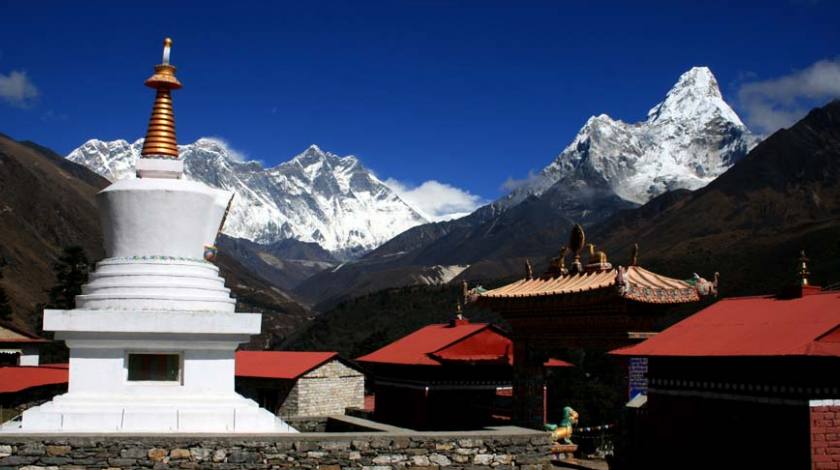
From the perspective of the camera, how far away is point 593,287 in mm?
19781

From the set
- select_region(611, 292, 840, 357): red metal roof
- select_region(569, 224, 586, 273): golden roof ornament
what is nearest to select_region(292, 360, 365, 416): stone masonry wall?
select_region(569, 224, 586, 273): golden roof ornament

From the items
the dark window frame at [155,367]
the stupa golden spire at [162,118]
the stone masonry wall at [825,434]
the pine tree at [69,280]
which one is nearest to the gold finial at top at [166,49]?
the stupa golden spire at [162,118]

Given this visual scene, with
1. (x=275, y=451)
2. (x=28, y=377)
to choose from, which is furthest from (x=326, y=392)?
(x=275, y=451)

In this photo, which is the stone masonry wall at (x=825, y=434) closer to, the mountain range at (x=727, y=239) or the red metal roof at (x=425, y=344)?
the red metal roof at (x=425, y=344)

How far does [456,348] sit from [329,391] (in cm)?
804

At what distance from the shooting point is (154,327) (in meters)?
15.1

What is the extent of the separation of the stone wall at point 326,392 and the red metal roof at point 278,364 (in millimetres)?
287

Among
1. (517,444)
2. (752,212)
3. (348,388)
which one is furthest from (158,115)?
(752,212)

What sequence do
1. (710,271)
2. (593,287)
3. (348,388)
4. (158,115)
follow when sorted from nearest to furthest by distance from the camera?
(158,115) → (593,287) → (348,388) → (710,271)

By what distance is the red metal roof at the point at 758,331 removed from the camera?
13.3m

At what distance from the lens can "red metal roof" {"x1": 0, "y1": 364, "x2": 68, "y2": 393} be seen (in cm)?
2284

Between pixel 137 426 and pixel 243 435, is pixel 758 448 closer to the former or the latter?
pixel 243 435

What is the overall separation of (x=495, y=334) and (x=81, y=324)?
12.5 m

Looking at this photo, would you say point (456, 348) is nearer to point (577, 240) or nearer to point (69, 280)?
point (577, 240)
